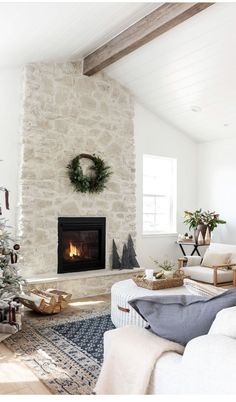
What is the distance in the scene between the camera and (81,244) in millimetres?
5629

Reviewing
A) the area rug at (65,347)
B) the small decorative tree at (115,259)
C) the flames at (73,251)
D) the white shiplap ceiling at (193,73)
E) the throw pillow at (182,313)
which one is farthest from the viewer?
the small decorative tree at (115,259)

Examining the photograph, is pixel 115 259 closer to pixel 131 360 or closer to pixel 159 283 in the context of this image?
pixel 159 283

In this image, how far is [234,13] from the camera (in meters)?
3.89

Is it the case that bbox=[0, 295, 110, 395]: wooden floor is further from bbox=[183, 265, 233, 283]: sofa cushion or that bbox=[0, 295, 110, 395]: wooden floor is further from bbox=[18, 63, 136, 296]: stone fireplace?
bbox=[183, 265, 233, 283]: sofa cushion

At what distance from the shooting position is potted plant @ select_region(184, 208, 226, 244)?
6.41m

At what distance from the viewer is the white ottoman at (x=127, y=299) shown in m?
3.34

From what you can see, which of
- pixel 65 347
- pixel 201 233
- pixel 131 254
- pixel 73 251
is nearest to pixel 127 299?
pixel 65 347

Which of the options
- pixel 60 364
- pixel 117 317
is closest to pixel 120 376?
pixel 60 364

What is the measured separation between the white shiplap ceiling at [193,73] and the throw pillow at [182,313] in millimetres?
3414

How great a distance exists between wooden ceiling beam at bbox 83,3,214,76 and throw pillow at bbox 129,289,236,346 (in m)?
3.18

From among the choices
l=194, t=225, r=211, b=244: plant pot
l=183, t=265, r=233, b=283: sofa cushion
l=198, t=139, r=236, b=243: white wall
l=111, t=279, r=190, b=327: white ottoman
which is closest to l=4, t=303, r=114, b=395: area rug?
l=111, t=279, r=190, b=327: white ottoman

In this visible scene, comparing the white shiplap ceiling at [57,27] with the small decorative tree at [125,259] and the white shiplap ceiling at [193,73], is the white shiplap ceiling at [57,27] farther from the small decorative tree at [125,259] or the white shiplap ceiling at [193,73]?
the small decorative tree at [125,259]

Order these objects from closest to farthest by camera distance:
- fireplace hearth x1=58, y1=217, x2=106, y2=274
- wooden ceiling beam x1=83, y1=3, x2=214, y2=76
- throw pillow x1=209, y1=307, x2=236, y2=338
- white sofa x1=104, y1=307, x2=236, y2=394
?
white sofa x1=104, y1=307, x2=236, y2=394 → throw pillow x1=209, y1=307, x2=236, y2=338 → wooden ceiling beam x1=83, y1=3, x2=214, y2=76 → fireplace hearth x1=58, y1=217, x2=106, y2=274

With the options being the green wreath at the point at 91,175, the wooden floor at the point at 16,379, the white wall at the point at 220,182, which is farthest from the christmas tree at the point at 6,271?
the white wall at the point at 220,182
